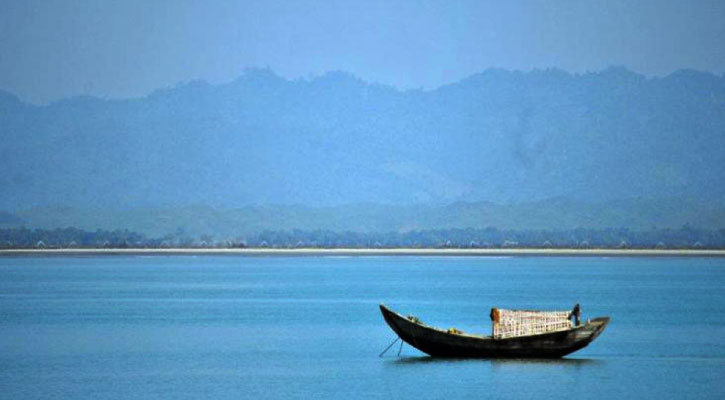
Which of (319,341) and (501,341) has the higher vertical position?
Result: (501,341)

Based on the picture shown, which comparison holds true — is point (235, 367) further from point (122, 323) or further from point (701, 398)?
point (122, 323)

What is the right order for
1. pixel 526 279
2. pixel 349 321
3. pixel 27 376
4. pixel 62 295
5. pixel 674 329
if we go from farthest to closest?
pixel 526 279, pixel 62 295, pixel 349 321, pixel 674 329, pixel 27 376

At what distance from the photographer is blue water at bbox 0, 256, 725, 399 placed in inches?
2065

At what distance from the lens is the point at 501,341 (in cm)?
5638

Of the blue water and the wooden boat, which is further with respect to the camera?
the wooden boat

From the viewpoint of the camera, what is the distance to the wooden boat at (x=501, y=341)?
56.4 metres

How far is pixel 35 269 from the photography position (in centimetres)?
17200

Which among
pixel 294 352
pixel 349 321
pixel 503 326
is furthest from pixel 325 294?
pixel 503 326

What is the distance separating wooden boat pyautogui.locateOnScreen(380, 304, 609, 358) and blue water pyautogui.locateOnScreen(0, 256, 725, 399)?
0.54 metres

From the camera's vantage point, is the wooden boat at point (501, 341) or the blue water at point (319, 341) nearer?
the blue water at point (319, 341)

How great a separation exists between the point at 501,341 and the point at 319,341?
15.3 meters

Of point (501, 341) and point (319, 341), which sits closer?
point (501, 341)

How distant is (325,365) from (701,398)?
15971mm

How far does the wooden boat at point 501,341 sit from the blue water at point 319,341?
1.76 ft
